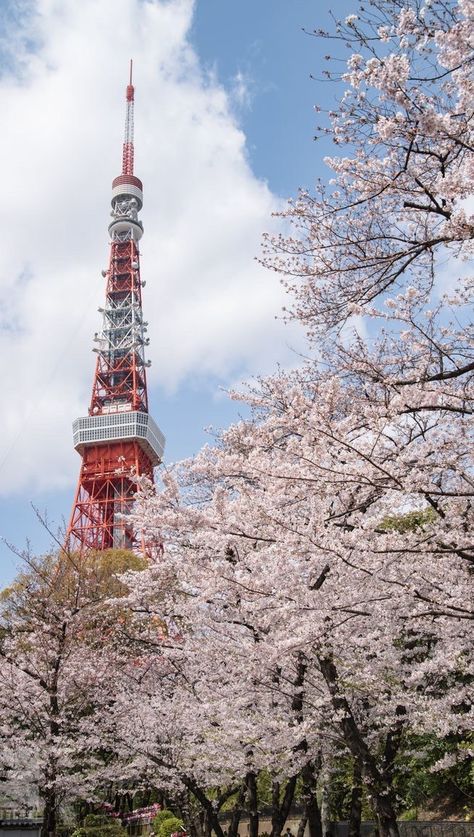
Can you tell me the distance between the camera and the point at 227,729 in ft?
22.4

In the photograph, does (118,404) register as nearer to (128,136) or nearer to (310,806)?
(128,136)

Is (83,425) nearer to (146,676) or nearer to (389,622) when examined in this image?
(146,676)

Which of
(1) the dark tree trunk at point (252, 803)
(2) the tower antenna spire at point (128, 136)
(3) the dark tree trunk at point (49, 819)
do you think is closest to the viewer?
(1) the dark tree trunk at point (252, 803)

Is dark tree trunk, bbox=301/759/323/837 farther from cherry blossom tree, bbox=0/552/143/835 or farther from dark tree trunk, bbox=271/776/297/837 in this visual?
cherry blossom tree, bbox=0/552/143/835

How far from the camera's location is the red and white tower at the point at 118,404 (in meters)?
37.1

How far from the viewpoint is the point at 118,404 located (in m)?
44.9

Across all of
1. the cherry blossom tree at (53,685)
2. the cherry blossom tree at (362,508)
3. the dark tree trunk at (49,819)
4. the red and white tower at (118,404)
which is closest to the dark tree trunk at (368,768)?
the cherry blossom tree at (362,508)

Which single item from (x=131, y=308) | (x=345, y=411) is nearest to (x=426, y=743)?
(x=345, y=411)

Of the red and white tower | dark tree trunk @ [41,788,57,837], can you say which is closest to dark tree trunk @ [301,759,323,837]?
dark tree trunk @ [41,788,57,837]

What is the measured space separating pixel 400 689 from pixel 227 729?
1.88m

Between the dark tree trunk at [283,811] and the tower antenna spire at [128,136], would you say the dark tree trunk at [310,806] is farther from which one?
the tower antenna spire at [128,136]

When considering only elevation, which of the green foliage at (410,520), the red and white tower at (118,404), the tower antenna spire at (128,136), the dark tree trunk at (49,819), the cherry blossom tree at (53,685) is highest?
the tower antenna spire at (128,136)

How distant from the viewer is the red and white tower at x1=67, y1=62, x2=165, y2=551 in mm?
37094

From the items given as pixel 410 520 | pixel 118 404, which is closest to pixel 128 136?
pixel 118 404
